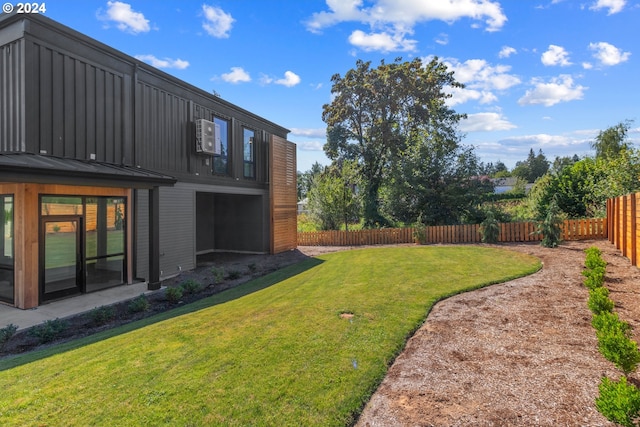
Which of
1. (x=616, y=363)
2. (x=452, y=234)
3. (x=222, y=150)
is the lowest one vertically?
(x=616, y=363)

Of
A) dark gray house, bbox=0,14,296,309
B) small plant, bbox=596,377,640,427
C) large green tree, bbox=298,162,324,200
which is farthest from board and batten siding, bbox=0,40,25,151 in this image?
large green tree, bbox=298,162,324,200

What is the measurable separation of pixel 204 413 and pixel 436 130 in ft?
64.4

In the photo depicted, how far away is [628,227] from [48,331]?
13.1 meters

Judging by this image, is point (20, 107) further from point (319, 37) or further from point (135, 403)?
point (319, 37)

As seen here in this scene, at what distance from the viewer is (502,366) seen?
3764 millimetres

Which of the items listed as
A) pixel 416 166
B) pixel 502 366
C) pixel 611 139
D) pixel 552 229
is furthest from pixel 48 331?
pixel 611 139

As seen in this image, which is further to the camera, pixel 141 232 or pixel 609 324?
pixel 141 232

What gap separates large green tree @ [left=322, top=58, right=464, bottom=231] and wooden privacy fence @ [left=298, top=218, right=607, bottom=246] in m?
4.87

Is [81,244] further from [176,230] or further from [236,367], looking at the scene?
[236,367]

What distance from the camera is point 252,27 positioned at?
12.4 meters

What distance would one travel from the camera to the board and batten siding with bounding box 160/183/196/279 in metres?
10.6

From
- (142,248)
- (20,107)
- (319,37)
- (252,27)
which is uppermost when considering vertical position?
(319,37)

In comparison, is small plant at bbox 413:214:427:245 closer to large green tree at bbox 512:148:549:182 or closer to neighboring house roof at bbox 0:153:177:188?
neighboring house roof at bbox 0:153:177:188

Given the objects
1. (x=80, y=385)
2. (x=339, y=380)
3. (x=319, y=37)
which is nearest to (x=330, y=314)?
(x=339, y=380)
